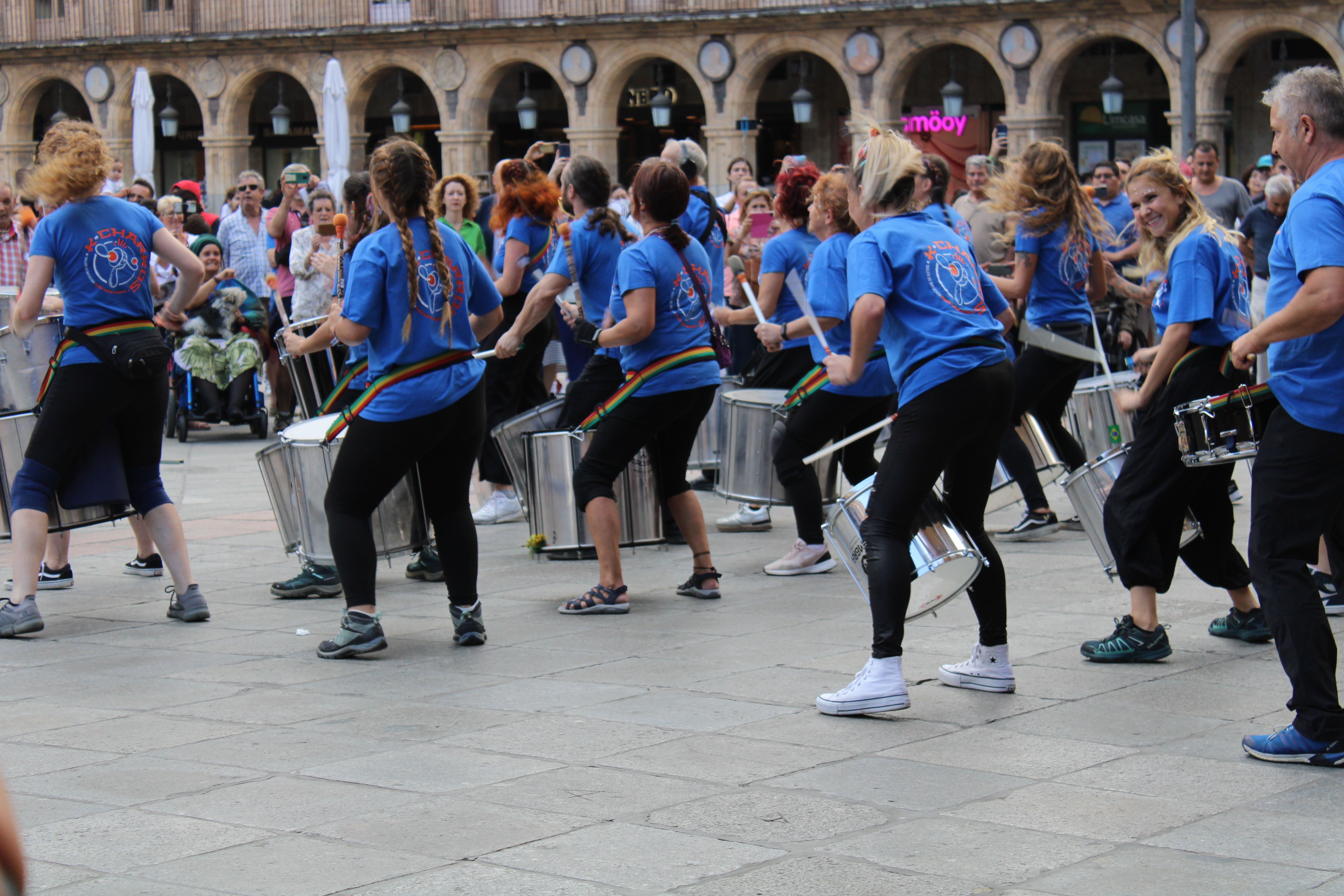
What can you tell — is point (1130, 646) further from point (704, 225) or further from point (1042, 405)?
point (704, 225)

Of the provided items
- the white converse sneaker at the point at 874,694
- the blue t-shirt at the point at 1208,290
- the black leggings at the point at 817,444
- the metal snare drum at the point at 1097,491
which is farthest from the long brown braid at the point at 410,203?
the blue t-shirt at the point at 1208,290

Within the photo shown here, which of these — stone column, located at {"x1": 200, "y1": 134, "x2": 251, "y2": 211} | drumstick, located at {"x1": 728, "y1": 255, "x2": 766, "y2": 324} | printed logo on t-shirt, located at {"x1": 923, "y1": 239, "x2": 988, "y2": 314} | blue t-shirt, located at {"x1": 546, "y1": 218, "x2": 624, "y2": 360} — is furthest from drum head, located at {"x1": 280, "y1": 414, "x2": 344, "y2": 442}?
stone column, located at {"x1": 200, "y1": 134, "x2": 251, "y2": 211}

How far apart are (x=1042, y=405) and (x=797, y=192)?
1.60 meters

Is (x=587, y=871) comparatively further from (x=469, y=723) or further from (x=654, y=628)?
(x=654, y=628)

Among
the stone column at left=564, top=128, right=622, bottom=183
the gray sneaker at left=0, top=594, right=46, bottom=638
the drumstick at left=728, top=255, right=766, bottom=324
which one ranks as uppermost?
the stone column at left=564, top=128, right=622, bottom=183

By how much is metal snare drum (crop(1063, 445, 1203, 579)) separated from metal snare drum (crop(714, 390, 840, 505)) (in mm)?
1831

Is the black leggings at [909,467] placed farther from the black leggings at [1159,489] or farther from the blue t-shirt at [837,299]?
the blue t-shirt at [837,299]

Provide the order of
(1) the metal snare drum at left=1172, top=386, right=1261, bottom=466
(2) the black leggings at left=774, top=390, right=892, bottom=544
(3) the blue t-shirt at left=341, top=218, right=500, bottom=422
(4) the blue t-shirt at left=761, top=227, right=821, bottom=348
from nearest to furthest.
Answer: (1) the metal snare drum at left=1172, top=386, right=1261, bottom=466, (3) the blue t-shirt at left=341, top=218, right=500, bottom=422, (2) the black leggings at left=774, top=390, right=892, bottom=544, (4) the blue t-shirt at left=761, top=227, right=821, bottom=348

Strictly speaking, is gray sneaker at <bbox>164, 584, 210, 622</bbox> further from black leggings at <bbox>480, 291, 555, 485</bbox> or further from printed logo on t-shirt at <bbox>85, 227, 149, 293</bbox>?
black leggings at <bbox>480, 291, 555, 485</bbox>

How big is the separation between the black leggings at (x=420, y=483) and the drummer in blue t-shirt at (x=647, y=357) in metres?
0.65

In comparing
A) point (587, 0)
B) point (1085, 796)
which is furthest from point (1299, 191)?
point (587, 0)

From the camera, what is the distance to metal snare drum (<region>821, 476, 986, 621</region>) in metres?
5.28

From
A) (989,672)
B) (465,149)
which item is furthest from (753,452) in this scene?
(465,149)

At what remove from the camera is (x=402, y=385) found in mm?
6066
